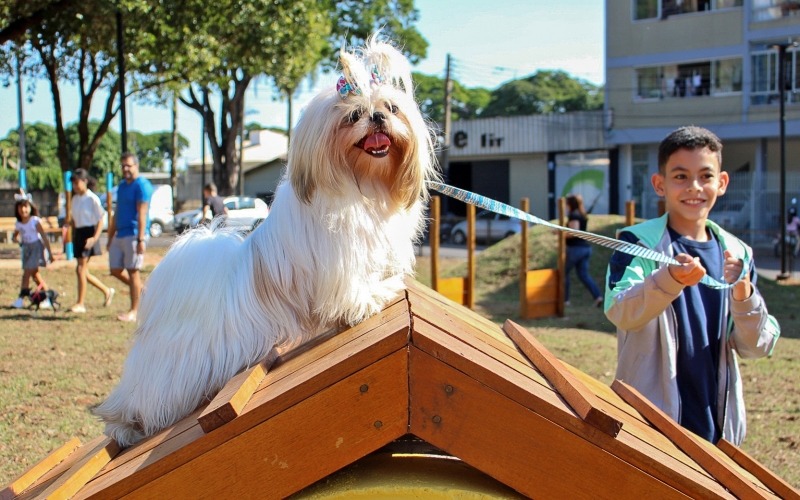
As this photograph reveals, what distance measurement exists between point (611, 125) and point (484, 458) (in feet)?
106

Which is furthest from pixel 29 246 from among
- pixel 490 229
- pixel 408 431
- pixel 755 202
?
pixel 755 202

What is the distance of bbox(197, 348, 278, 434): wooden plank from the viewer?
1.65 meters

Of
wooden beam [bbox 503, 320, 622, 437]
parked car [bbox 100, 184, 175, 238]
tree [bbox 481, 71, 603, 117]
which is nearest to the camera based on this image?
wooden beam [bbox 503, 320, 622, 437]

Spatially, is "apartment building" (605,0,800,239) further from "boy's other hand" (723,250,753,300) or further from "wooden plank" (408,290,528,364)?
"wooden plank" (408,290,528,364)

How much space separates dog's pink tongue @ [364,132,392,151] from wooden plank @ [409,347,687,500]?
1.12 meters

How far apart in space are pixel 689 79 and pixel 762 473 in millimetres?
30875

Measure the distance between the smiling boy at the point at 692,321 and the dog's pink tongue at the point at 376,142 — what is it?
1.17 m

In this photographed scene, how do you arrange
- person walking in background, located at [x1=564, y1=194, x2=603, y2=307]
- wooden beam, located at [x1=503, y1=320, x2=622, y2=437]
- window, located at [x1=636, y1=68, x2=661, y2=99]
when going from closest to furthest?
1. wooden beam, located at [x1=503, y1=320, x2=622, y2=437]
2. person walking in background, located at [x1=564, y1=194, x2=603, y2=307]
3. window, located at [x1=636, y1=68, x2=661, y2=99]

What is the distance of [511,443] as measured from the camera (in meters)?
1.66


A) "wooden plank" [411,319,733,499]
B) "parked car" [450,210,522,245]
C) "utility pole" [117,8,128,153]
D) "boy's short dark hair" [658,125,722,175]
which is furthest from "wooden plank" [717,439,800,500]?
"parked car" [450,210,522,245]

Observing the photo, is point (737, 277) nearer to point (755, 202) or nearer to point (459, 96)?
point (755, 202)

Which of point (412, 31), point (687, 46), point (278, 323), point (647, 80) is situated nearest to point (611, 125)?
point (647, 80)

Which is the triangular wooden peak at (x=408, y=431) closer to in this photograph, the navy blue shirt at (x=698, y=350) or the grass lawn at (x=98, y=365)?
the navy blue shirt at (x=698, y=350)

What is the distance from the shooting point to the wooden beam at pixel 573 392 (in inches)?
64.0
